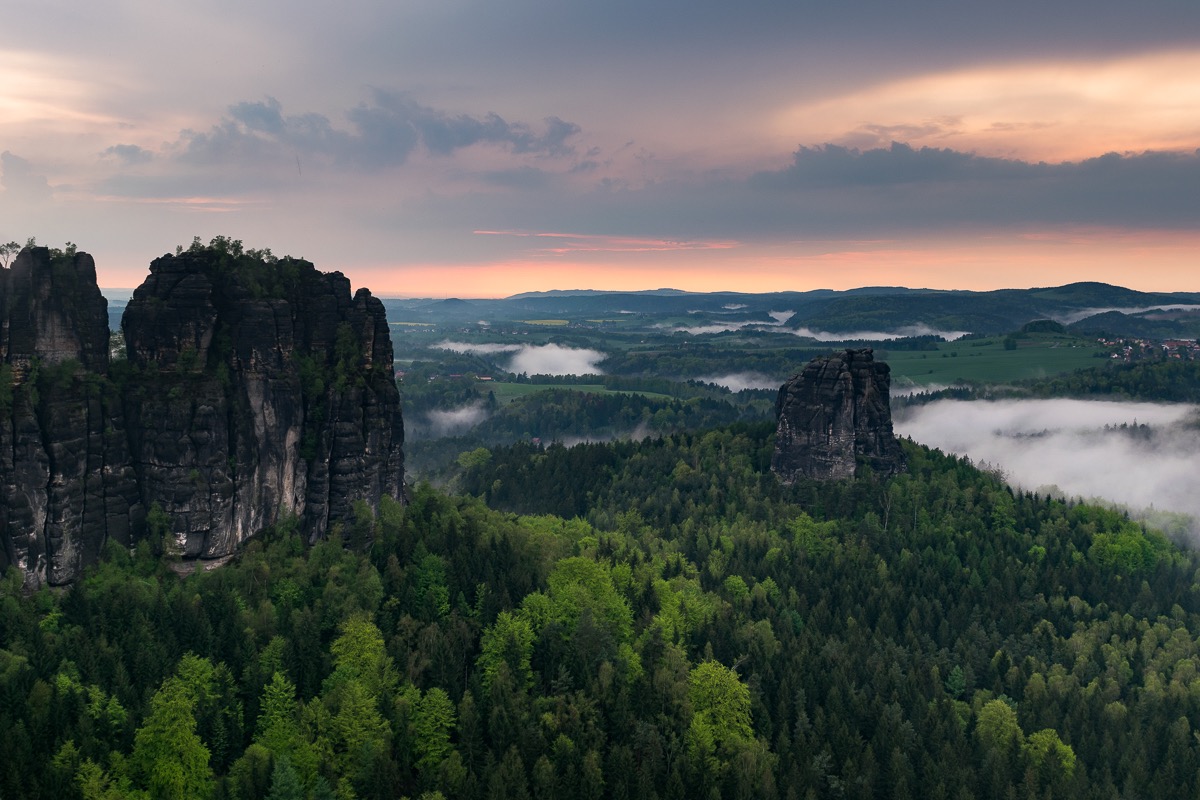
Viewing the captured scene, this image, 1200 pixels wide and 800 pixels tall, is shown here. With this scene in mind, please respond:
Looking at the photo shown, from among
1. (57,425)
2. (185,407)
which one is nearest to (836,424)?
(185,407)

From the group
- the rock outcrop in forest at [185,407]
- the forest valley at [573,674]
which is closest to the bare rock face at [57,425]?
the rock outcrop in forest at [185,407]

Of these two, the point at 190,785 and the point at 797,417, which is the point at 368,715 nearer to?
the point at 190,785

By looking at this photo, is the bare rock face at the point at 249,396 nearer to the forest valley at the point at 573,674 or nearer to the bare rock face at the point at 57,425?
the bare rock face at the point at 57,425

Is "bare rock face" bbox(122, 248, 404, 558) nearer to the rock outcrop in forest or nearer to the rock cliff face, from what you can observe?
the rock outcrop in forest

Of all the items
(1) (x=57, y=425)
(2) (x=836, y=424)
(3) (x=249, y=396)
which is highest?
(3) (x=249, y=396)

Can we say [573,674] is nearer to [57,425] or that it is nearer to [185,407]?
[185,407]

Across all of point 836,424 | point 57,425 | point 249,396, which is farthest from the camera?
point 836,424
